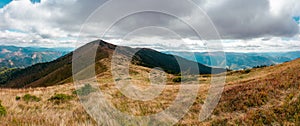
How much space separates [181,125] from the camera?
9.23 meters

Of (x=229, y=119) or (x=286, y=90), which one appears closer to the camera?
(x=229, y=119)

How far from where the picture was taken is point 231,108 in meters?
12.6

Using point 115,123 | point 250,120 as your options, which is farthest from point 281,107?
point 115,123

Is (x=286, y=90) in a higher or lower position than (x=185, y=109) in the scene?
higher

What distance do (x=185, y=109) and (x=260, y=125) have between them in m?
5.44

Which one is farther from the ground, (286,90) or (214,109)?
(286,90)

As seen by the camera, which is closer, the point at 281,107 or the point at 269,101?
the point at 281,107

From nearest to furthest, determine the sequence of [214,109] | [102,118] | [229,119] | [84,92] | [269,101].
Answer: [102,118] < [229,119] < [269,101] < [214,109] < [84,92]

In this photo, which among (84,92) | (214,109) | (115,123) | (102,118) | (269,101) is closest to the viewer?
(115,123)

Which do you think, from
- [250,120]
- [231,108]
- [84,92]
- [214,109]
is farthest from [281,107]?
[84,92]

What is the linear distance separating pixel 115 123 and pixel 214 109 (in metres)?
7.14

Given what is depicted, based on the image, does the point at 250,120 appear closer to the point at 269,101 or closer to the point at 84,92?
the point at 269,101

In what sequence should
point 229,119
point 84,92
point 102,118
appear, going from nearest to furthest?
point 102,118 → point 229,119 → point 84,92

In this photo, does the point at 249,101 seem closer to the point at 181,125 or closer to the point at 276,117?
the point at 276,117
